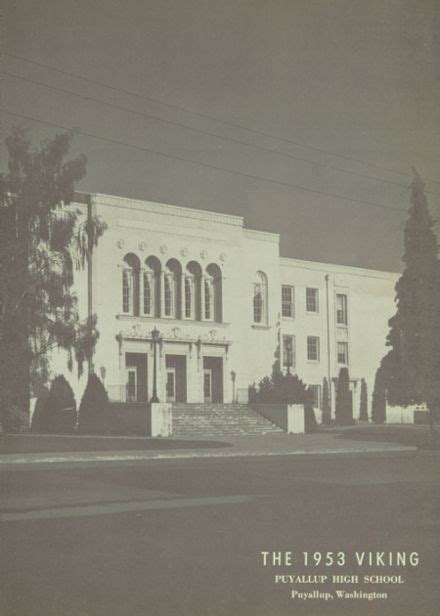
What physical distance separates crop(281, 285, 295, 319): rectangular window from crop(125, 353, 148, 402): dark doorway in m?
10.5

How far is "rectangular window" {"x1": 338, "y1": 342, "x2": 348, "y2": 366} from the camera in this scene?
52.0 m

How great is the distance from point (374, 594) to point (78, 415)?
3242cm

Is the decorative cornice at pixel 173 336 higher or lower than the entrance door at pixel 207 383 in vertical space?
higher

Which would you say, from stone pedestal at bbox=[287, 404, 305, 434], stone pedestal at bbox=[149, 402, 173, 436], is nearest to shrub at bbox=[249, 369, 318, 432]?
stone pedestal at bbox=[287, 404, 305, 434]

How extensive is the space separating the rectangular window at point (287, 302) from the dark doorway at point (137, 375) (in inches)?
414

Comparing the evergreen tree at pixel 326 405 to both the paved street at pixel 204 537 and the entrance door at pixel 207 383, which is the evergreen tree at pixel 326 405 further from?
the paved street at pixel 204 537

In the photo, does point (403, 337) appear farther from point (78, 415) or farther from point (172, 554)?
point (172, 554)

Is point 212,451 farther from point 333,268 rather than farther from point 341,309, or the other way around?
point 341,309

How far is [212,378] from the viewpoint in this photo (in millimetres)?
44562

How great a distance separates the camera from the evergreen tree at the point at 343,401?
158 ft

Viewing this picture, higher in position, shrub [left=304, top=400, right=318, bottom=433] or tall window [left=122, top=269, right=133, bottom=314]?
tall window [left=122, top=269, right=133, bottom=314]

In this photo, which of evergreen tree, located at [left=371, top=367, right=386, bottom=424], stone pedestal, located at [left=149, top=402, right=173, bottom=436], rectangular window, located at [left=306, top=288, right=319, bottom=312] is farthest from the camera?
evergreen tree, located at [left=371, top=367, right=386, bottom=424]

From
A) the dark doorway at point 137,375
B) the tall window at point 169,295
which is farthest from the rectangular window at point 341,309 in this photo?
the dark doorway at point 137,375

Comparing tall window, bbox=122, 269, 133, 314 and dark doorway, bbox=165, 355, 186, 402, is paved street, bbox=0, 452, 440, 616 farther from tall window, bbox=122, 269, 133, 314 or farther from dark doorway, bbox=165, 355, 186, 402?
dark doorway, bbox=165, 355, 186, 402
